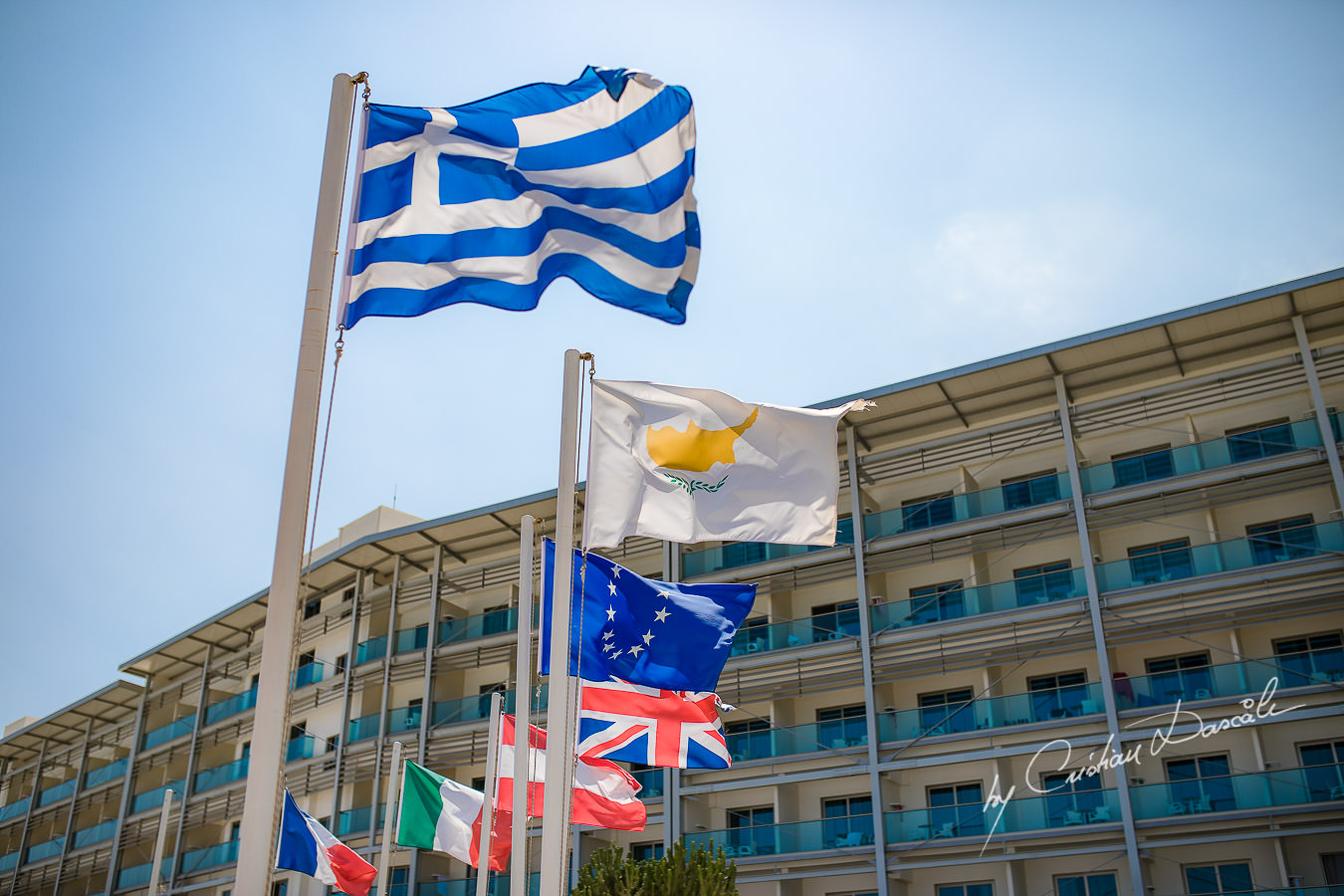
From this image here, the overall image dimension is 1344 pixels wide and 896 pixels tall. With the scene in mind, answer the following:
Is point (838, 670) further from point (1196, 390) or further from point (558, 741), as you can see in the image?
point (558, 741)

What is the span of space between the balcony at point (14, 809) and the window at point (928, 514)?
58161mm

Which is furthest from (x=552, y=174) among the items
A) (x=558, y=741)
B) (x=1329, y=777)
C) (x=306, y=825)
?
(x=1329, y=777)

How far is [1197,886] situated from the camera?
92.2ft

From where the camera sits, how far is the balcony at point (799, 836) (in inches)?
1265

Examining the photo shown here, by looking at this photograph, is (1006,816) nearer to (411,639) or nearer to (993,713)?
(993,713)

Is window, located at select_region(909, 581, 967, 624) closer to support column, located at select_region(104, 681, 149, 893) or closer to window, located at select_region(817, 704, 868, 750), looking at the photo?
window, located at select_region(817, 704, 868, 750)

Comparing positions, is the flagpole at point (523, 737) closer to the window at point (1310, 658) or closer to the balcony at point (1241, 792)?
the balcony at point (1241, 792)

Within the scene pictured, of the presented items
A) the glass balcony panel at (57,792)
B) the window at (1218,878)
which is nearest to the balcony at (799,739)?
the window at (1218,878)

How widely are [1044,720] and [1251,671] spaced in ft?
17.0

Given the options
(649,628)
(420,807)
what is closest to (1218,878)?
(420,807)

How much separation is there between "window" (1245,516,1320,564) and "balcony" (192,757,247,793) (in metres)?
38.0

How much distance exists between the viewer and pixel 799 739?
113ft

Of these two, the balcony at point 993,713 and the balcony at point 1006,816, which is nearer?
the balcony at point 1006,816

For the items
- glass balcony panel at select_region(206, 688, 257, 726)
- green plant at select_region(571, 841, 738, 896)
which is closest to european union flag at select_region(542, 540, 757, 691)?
green plant at select_region(571, 841, 738, 896)
